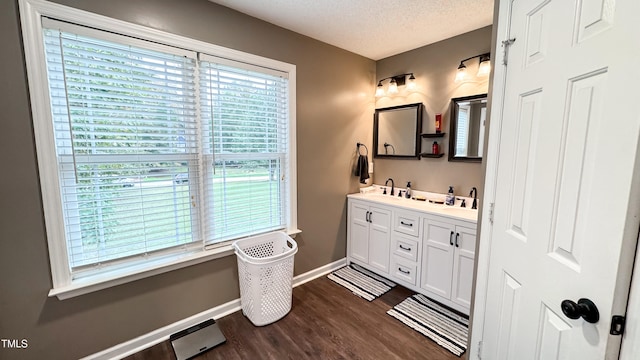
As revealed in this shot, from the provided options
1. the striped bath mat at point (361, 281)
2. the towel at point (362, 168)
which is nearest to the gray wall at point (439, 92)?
the towel at point (362, 168)

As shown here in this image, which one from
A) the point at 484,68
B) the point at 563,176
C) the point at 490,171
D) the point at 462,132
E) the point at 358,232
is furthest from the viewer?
the point at 358,232

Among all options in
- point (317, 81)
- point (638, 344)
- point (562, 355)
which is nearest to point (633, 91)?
point (638, 344)

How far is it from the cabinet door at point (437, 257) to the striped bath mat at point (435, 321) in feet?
0.45

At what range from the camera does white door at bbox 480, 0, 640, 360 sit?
69 cm

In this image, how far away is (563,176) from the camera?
862 millimetres

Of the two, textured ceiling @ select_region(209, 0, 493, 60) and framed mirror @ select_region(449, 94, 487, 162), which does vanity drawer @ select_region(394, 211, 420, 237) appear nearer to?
framed mirror @ select_region(449, 94, 487, 162)

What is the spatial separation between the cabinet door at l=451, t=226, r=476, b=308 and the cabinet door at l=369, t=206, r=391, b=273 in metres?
0.65

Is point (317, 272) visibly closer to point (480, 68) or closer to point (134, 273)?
point (134, 273)

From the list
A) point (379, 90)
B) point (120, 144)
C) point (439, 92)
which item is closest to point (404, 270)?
point (439, 92)

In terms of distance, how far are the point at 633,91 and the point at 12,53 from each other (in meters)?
2.53

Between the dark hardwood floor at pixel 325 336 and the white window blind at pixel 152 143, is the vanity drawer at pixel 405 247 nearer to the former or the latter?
the dark hardwood floor at pixel 325 336

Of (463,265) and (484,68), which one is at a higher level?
(484,68)

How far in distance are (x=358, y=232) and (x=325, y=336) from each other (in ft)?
4.04

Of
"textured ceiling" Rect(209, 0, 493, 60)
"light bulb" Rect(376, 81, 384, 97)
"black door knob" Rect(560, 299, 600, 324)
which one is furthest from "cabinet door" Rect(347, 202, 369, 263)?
"black door knob" Rect(560, 299, 600, 324)
